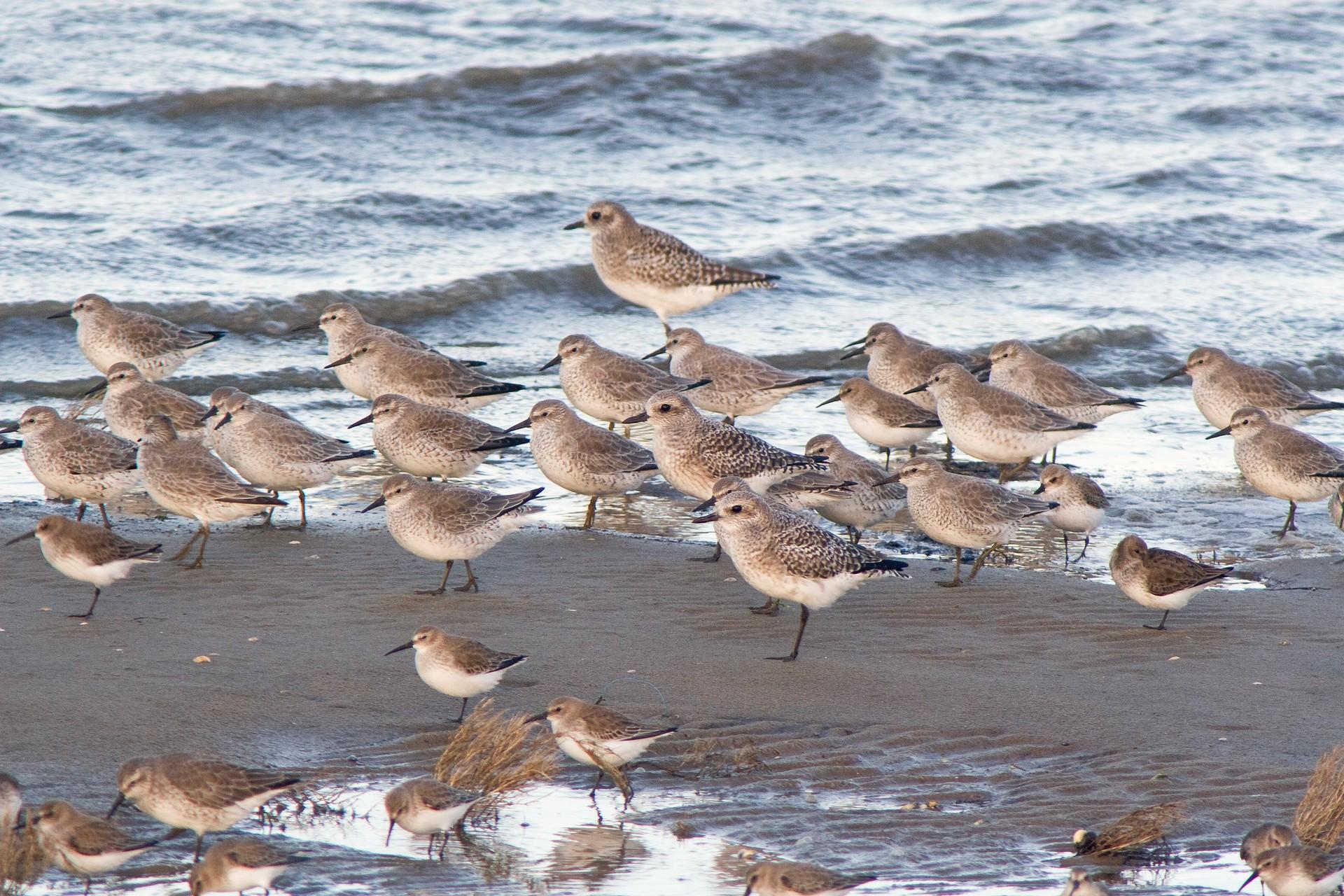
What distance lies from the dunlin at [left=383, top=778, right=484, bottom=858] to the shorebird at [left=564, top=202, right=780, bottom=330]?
857 cm

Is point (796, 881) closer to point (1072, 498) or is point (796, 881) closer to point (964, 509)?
point (964, 509)

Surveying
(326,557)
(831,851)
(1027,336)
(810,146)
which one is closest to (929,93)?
(810,146)

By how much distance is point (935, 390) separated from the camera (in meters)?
11.2

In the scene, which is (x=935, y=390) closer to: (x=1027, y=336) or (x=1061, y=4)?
(x=1027, y=336)

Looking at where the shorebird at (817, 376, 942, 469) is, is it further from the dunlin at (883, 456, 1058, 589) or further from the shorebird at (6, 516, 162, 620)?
the shorebird at (6, 516, 162, 620)

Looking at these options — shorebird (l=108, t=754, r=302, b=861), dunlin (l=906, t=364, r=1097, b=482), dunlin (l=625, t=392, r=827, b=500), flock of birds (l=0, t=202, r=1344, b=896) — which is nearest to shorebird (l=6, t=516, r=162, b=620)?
flock of birds (l=0, t=202, r=1344, b=896)

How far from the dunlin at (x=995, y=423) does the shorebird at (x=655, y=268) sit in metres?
3.46

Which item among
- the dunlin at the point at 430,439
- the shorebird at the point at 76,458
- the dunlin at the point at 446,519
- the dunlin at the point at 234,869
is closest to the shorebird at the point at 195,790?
the dunlin at the point at 234,869

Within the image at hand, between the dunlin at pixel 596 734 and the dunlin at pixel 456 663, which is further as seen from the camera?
the dunlin at pixel 456 663

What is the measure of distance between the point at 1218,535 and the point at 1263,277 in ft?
25.8

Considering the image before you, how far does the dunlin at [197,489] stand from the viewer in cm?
890

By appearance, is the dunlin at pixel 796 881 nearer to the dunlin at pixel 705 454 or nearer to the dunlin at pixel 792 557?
the dunlin at pixel 792 557

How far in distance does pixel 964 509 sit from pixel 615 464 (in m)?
2.21

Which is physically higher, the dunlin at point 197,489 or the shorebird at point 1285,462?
the dunlin at point 197,489
